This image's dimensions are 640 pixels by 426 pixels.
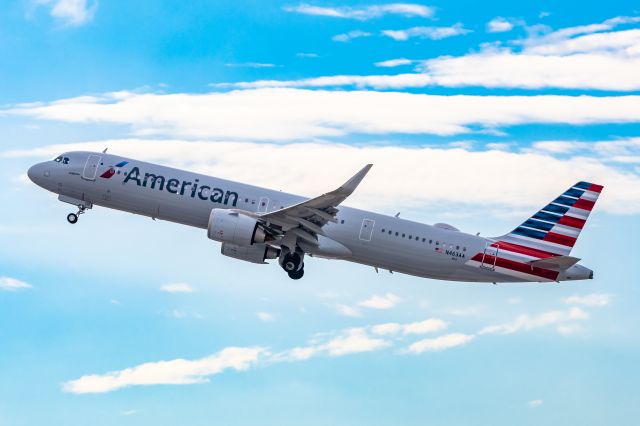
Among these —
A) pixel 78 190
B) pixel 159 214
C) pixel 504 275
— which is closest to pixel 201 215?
pixel 159 214

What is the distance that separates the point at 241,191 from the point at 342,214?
236 inches

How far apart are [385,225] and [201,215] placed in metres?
10.6

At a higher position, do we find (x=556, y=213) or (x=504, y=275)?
(x=556, y=213)

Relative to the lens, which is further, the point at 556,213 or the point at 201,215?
the point at 556,213

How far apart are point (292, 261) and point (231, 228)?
5.01 meters

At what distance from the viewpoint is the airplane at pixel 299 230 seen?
5312 centimetres

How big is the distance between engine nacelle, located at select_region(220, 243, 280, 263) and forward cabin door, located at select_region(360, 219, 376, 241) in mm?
5243

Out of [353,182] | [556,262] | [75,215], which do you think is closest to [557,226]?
[556,262]

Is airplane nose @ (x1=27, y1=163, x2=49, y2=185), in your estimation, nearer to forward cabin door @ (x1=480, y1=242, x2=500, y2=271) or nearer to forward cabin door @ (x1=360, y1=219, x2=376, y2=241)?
forward cabin door @ (x1=360, y1=219, x2=376, y2=241)

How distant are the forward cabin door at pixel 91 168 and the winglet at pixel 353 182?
608 inches

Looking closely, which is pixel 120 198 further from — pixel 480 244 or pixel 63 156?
pixel 480 244

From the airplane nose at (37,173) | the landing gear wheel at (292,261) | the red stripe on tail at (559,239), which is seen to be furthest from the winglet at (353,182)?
the airplane nose at (37,173)

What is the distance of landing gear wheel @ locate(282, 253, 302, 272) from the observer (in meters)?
53.8

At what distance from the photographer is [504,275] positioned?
55.2 m
